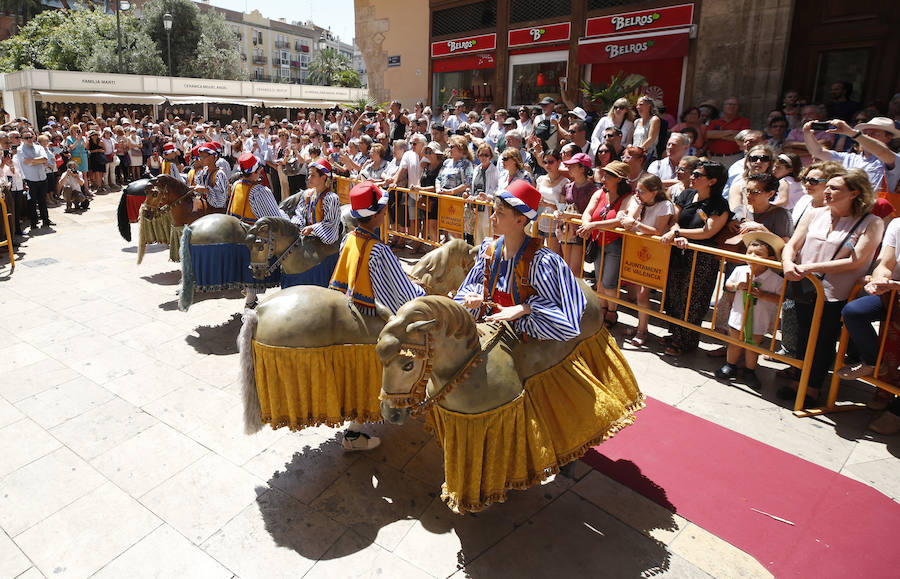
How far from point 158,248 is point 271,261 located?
6.22 meters

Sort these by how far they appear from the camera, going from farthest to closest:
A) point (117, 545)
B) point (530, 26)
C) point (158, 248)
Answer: point (530, 26) → point (158, 248) → point (117, 545)

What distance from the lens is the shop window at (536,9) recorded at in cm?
1475

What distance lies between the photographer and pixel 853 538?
11.4 ft

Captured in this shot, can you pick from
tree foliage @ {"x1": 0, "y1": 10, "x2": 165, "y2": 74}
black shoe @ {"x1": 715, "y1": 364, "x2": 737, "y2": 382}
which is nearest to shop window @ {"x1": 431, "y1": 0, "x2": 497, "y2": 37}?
black shoe @ {"x1": 715, "y1": 364, "x2": 737, "y2": 382}

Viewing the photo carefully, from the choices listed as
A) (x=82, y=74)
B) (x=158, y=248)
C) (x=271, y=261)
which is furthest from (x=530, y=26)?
(x=82, y=74)

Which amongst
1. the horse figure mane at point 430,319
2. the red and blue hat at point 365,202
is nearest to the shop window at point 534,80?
the red and blue hat at point 365,202

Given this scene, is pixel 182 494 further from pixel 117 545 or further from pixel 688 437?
pixel 688 437

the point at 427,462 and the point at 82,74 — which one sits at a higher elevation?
the point at 82,74

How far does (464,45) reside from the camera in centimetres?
1775

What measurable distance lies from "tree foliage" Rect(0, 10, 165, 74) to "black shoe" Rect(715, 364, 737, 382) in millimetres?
49284

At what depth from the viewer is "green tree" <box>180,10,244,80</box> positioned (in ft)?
156

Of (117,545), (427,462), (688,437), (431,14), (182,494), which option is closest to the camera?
(117,545)

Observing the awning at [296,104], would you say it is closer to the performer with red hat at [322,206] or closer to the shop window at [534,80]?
the shop window at [534,80]

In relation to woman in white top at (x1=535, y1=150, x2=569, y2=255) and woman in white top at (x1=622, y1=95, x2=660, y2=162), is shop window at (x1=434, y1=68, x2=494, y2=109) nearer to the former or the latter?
woman in white top at (x1=622, y1=95, x2=660, y2=162)
